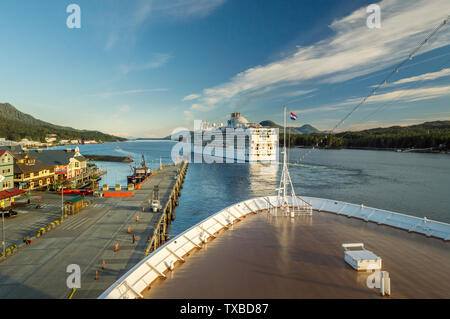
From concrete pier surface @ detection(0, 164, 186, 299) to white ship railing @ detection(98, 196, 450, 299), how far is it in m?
4.19

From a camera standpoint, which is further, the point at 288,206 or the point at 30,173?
the point at 30,173

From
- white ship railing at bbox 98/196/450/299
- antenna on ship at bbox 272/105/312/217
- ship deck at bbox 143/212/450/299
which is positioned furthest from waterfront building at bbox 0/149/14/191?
antenna on ship at bbox 272/105/312/217

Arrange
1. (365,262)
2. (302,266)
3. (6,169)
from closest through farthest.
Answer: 1. (365,262)
2. (302,266)
3. (6,169)

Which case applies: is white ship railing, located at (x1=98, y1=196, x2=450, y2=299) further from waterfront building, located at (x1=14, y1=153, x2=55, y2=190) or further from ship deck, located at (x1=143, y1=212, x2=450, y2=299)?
waterfront building, located at (x1=14, y1=153, x2=55, y2=190)

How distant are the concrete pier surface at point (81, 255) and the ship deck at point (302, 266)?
5.21 meters

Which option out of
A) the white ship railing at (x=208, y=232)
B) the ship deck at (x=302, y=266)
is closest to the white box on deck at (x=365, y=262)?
the ship deck at (x=302, y=266)

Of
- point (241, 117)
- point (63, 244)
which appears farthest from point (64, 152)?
point (241, 117)

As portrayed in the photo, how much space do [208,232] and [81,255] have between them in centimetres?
795

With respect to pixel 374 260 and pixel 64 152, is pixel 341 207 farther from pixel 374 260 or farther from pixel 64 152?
pixel 64 152

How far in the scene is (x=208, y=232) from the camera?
10172mm

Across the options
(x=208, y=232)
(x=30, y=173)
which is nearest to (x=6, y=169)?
(x=30, y=173)

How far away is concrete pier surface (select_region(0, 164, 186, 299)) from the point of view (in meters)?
9.91

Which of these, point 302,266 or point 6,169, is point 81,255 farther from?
point 6,169
